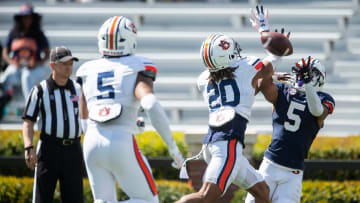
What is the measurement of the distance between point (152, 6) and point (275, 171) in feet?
22.8

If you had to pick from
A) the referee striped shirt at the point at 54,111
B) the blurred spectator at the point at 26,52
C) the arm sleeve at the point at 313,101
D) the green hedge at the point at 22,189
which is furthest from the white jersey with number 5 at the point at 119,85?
the blurred spectator at the point at 26,52

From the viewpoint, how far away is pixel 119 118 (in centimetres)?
429

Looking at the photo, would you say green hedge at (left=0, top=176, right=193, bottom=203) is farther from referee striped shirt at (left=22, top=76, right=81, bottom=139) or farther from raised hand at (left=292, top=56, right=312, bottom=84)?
raised hand at (left=292, top=56, right=312, bottom=84)

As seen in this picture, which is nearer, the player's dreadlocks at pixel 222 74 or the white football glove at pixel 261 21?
the player's dreadlocks at pixel 222 74

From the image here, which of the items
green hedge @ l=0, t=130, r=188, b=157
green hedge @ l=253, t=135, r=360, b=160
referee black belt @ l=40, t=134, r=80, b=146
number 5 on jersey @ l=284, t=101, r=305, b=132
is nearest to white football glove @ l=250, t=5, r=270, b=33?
number 5 on jersey @ l=284, t=101, r=305, b=132

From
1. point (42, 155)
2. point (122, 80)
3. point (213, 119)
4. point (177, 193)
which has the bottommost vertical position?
point (177, 193)

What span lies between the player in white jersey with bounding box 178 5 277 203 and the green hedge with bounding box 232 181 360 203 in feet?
6.00

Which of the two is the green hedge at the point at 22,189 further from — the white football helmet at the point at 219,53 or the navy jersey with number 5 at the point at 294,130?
the white football helmet at the point at 219,53

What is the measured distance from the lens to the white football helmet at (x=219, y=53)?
16.1 ft

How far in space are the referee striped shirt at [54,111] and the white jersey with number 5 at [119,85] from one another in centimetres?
123

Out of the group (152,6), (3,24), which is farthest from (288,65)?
(3,24)

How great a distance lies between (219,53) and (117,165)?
1.28m

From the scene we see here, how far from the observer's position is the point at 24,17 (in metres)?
9.93

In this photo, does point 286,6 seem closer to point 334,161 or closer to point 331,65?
point 331,65
